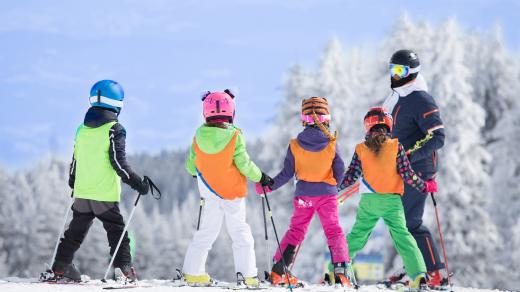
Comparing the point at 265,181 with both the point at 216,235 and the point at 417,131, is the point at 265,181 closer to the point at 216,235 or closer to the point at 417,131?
the point at 216,235

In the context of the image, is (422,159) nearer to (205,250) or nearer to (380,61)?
(205,250)

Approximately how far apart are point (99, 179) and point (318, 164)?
8.04ft

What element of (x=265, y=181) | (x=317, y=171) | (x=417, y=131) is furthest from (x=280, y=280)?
(x=417, y=131)

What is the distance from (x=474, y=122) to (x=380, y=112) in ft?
73.9

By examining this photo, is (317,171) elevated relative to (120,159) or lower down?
lower down

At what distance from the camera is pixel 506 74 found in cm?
3888

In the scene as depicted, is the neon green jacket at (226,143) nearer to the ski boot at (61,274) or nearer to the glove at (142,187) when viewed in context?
the glove at (142,187)

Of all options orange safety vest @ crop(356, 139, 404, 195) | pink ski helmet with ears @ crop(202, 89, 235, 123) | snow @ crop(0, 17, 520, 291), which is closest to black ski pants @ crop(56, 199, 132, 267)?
pink ski helmet with ears @ crop(202, 89, 235, 123)

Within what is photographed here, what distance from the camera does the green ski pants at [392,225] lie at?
8734 millimetres

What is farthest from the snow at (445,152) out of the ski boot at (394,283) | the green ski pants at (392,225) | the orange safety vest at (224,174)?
the orange safety vest at (224,174)

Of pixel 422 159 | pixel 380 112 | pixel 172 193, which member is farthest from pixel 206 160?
pixel 172 193

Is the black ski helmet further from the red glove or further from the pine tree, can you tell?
the pine tree

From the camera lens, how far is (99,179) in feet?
29.2

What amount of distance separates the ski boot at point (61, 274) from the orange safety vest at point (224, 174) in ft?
5.94
